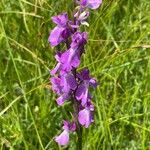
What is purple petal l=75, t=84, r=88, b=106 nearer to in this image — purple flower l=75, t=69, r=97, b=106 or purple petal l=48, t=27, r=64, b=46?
purple flower l=75, t=69, r=97, b=106

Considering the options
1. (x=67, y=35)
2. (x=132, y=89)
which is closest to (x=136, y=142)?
(x=132, y=89)

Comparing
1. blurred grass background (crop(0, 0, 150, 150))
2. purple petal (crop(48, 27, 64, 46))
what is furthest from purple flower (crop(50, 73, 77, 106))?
blurred grass background (crop(0, 0, 150, 150))

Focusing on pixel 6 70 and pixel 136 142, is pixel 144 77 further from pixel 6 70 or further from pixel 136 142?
pixel 6 70

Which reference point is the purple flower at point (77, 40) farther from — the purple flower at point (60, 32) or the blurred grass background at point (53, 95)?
the blurred grass background at point (53, 95)

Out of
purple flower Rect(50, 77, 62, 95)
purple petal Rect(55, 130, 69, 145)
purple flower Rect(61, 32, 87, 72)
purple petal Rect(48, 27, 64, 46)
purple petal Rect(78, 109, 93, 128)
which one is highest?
purple petal Rect(48, 27, 64, 46)

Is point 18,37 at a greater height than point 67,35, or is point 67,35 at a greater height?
point 67,35

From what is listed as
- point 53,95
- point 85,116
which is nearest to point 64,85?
point 85,116

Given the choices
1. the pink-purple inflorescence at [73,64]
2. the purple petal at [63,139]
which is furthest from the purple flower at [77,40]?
the purple petal at [63,139]

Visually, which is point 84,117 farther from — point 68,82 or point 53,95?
point 53,95
